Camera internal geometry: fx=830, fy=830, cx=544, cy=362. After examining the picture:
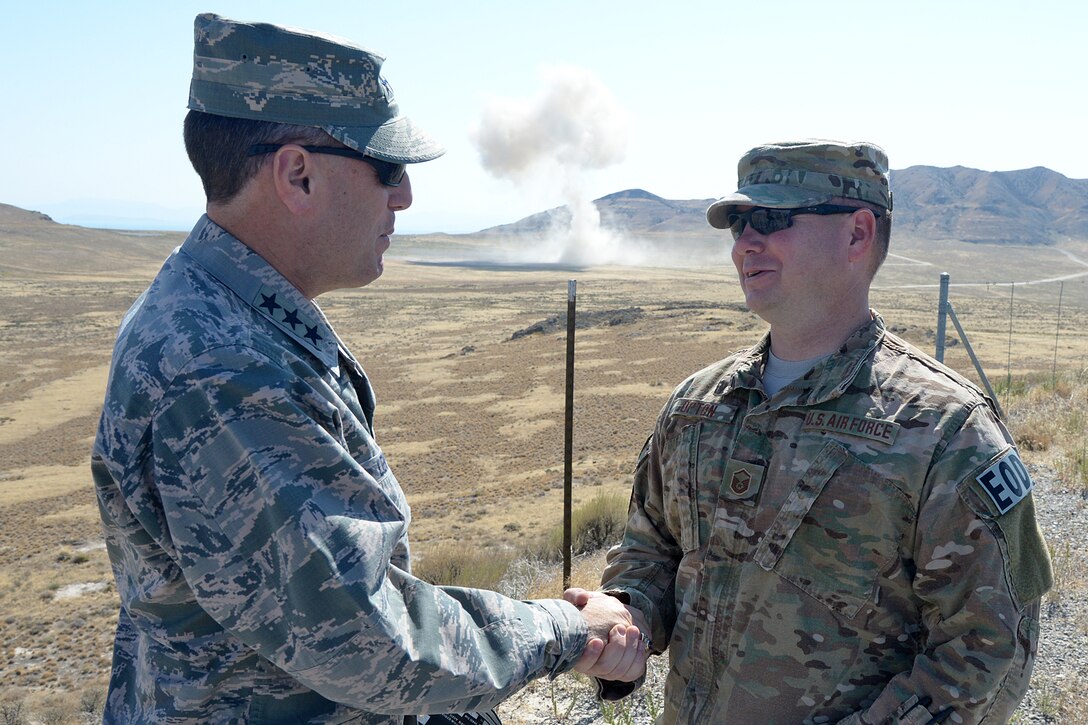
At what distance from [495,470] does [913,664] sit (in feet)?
44.4

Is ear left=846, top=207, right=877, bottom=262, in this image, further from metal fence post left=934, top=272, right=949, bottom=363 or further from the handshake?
metal fence post left=934, top=272, right=949, bottom=363

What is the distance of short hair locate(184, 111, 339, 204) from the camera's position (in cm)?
174

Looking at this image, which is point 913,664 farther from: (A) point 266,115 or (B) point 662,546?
(A) point 266,115

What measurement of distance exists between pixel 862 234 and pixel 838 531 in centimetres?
83

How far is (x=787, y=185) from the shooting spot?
233cm

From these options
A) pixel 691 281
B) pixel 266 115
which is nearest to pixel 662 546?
pixel 266 115

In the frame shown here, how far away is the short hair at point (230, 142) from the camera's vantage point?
174cm

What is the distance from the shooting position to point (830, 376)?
87.7 inches

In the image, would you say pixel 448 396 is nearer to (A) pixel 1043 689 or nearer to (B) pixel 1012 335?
(A) pixel 1043 689

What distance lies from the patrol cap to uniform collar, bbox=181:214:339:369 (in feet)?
4.02

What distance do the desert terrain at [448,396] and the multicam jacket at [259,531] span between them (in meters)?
6.25

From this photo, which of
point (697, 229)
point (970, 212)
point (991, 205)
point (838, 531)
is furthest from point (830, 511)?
point (991, 205)

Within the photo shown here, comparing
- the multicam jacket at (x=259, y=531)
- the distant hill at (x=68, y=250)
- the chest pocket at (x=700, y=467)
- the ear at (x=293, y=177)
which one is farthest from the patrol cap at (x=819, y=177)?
the distant hill at (x=68, y=250)

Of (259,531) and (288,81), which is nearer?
(259,531)
